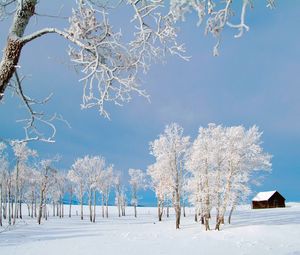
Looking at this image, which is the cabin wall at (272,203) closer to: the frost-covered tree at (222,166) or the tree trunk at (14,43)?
the frost-covered tree at (222,166)

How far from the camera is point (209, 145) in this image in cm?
3650

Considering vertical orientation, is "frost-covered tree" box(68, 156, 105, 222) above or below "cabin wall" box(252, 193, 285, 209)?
above

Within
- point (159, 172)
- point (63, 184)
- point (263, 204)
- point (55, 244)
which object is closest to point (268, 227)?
Answer: point (159, 172)

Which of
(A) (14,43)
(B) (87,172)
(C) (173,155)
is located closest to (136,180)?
(B) (87,172)

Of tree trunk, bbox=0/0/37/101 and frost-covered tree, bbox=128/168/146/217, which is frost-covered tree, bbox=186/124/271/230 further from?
frost-covered tree, bbox=128/168/146/217

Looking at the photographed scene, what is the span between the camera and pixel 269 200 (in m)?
79.2

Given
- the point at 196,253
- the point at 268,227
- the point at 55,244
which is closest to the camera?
the point at 196,253

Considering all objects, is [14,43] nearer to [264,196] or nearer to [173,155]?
[173,155]

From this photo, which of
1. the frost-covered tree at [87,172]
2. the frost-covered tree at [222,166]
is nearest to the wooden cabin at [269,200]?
the frost-covered tree at [87,172]

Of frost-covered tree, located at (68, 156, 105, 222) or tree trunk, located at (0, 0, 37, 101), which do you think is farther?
frost-covered tree, located at (68, 156, 105, 222)

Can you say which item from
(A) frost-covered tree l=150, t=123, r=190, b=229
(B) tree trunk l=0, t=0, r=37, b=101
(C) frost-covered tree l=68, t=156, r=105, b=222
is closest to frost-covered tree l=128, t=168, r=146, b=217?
(C) frost-covered tree l=68, t=156, r=105, b=222

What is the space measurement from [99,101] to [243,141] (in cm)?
3276

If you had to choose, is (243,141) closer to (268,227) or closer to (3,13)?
(268,227)

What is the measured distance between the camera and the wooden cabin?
79.2 m
